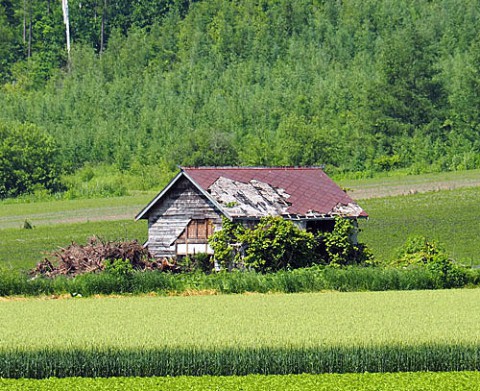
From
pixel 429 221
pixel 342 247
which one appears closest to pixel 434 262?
pixel 342 247

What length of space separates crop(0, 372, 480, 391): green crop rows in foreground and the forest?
7396 centimetres

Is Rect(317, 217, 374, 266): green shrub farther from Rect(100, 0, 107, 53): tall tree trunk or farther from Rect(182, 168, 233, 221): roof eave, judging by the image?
Rect(100, 0, 107, 53): tall tree trunk

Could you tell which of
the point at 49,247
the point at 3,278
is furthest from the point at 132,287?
the point at 49,247

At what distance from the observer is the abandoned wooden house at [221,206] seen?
156ft

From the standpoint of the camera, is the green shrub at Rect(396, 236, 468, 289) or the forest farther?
the forest

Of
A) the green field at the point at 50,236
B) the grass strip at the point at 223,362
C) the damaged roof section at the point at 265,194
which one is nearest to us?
the grass strip at the point at 223,362

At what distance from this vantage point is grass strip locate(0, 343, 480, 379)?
25.1 m

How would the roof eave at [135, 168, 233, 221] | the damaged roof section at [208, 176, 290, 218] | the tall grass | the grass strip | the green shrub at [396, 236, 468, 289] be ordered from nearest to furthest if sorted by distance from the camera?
the grass strip
the tall grass
the green shrub at [396, 236, 468, 289]
the roof eave at [135, 168, 233, 221]
the damaged roof section at [208, 176, 290, 218]

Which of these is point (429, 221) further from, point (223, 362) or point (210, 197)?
point (223, 362)

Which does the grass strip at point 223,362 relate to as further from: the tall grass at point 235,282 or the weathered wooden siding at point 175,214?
the weathered wooden siding at point 175,214

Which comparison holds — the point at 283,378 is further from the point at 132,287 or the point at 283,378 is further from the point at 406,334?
the point at 132,287

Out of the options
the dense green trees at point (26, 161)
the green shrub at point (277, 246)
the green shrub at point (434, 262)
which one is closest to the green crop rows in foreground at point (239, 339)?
the green shrub at point (434, 262)

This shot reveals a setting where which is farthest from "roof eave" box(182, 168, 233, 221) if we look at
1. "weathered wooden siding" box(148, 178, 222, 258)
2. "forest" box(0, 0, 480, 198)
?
"forest" box(0, 0, 480, 198)

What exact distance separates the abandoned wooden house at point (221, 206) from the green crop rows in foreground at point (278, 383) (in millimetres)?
22349
